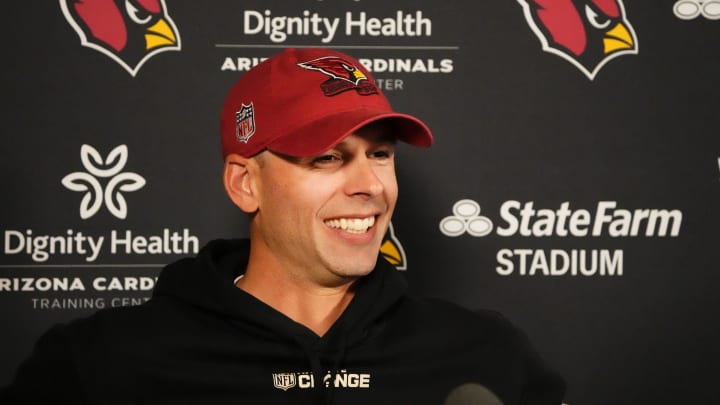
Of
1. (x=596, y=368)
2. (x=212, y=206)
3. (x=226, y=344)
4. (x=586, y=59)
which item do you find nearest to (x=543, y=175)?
(x=586, y=59)

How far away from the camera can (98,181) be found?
1812mm

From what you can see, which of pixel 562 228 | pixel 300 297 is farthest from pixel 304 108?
pixel 562 228

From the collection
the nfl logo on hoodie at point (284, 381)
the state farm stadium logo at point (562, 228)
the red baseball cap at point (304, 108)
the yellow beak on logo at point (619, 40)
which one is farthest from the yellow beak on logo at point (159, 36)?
the yellow beak on logo at point (619, 40)

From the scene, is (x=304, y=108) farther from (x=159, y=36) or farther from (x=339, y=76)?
(x=159, y=36)

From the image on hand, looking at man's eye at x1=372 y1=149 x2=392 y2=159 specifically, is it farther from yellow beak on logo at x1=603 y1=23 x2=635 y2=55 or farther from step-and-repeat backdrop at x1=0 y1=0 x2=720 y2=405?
yellow beak on logo at x1=603 y1=23 x2=635 y2=55

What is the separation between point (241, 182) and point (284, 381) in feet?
1.07

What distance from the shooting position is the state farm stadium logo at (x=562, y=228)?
183 cm

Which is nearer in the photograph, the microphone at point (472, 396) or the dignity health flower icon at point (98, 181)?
the microphone at point (472, 396)

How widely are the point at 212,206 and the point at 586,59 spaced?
0.87 metres

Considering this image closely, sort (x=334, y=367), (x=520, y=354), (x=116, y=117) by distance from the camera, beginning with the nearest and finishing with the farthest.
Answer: (x=334, y=367) → (x=520, y=354) → (x=116, y=117)

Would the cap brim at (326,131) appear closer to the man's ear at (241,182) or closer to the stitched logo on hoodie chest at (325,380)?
the man's ear at (241,182)

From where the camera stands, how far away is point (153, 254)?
1.83 metres

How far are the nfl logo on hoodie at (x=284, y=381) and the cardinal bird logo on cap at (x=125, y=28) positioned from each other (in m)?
0.81

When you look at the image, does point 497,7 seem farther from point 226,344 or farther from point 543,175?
point 226,344
